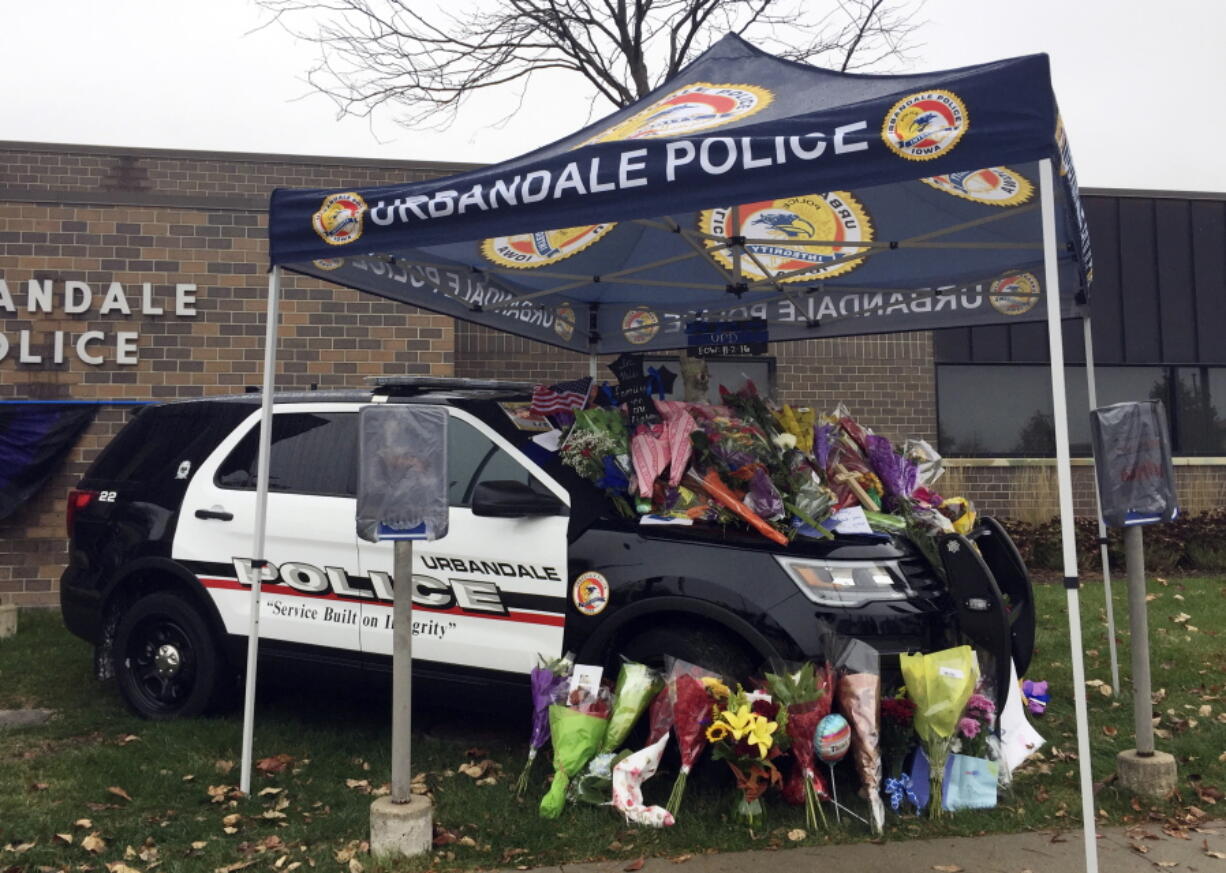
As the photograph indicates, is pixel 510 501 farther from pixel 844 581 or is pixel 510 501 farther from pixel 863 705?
pixel 863 705

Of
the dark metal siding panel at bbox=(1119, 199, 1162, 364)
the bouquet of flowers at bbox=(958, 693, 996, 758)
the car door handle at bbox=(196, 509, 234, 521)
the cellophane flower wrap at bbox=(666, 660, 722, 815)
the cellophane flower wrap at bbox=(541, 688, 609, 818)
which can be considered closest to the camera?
the cellophane flower wrap at bbox=(666, 660, 722, 815)

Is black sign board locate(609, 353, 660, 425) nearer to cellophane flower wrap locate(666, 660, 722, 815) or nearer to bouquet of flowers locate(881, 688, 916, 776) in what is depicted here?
Answer: cellophane flower wrap locate(666, 660, 722, 815)

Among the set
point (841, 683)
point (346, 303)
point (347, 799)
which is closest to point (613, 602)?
point (841, 683)

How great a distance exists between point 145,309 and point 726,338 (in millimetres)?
6568

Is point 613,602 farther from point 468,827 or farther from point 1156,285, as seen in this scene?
point 1156,285

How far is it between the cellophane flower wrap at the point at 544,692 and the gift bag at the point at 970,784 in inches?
68.3

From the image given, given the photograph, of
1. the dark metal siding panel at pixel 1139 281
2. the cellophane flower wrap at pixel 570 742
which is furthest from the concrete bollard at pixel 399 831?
the dark metal siding panel at pixel 1139 281

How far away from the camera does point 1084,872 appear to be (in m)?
4.00

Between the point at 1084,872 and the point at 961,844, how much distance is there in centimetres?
47

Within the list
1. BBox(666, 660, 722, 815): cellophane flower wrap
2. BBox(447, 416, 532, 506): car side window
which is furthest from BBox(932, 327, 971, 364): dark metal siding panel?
BBox(666, 660, 722, 815): cellophane flower wrap

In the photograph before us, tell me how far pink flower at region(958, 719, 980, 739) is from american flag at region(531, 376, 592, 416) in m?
2.45

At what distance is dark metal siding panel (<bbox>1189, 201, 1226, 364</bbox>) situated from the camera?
14.0 meters

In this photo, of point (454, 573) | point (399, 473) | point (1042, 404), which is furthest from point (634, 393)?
point (1042, 404)

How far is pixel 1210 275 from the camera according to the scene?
14.0m
